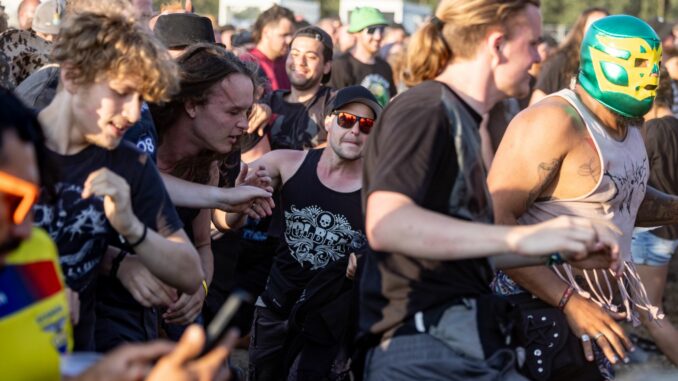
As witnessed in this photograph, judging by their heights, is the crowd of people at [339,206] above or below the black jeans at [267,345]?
above

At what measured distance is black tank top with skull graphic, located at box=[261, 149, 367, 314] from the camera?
5.74m

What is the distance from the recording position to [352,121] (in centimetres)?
608

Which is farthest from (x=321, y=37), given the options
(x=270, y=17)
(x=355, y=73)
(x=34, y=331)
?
(x=34, y=331)

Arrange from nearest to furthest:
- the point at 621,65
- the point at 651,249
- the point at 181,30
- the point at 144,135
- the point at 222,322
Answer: the point at 222,322 → the point at 144,135 → the point at 621,65 → the point at 181,30 → the point at 651,249

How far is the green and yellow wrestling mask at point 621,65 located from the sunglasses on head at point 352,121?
4.86ft

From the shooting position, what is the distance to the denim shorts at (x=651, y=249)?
8.41 meters

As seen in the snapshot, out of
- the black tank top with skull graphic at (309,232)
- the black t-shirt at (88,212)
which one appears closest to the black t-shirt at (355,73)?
the black tank top with skull graphic at (309,232)

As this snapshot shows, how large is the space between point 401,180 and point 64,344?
1077 millimetres

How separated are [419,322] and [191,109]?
73.2 inches

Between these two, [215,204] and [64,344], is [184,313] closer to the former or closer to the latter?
[215,204]

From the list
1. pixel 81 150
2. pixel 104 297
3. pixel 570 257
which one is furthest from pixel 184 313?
pixel 570 257

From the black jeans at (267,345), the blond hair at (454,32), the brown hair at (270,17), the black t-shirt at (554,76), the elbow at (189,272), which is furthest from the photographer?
the brown hair at (270,17)

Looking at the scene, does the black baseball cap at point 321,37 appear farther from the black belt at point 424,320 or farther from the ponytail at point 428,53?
the black belt at point 424,320

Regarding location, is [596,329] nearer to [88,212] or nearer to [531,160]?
[531,160]
